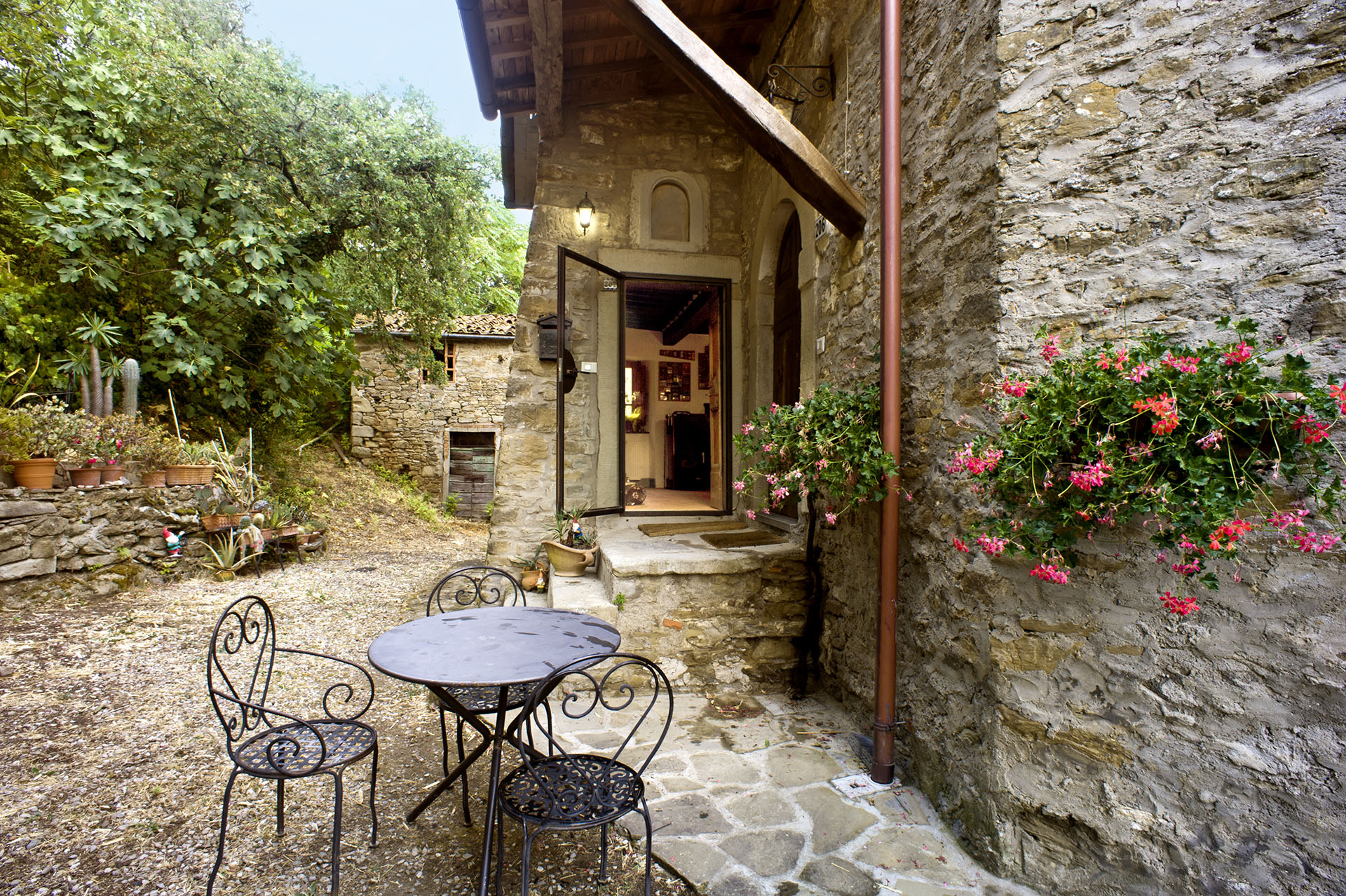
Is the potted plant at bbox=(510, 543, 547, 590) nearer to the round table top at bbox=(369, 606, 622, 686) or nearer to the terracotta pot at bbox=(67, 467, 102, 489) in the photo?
the round table top at bbox=(369, 606, 622, 686)

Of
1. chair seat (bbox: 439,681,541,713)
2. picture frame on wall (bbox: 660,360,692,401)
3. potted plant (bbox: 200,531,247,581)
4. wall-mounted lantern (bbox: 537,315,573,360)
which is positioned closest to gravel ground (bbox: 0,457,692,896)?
chair seat (bbox: 439,681,541,713)

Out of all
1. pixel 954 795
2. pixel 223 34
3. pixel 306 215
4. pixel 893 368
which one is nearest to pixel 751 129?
pixel 893 368

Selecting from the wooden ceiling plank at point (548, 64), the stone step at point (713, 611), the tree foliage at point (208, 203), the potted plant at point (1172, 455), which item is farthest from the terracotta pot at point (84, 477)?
the potted plant at point (1172, 455)

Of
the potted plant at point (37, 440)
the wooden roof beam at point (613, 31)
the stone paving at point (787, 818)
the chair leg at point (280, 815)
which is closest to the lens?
the stone paving at point (787, 818)

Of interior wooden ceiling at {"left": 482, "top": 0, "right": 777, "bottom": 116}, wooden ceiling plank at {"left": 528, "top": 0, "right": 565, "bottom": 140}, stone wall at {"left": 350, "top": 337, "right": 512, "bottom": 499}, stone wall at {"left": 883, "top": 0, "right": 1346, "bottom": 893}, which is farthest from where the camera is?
stone wall at {"left": 350, "top": 337, "right": 512, "bottom": 499}

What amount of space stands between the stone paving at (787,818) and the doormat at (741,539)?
1.06 meters

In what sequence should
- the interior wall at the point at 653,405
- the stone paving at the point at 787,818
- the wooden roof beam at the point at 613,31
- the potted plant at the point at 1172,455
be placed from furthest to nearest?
the interior wall at the point at 653,405 < the wooden roof beam at the point at 613,31 < the stone paving at the point at 787,818 < the potted plant at the point at 1172,455

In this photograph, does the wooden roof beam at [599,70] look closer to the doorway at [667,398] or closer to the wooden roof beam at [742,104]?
the wooden roof beam at [742,104]

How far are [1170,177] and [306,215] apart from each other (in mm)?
8693

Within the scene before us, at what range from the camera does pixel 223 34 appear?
9.64 m

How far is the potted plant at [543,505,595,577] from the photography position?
4.13 m

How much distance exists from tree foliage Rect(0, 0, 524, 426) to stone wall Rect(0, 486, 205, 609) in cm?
172

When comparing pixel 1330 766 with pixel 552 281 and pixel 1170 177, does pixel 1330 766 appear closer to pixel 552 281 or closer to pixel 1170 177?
pixel 1170 177

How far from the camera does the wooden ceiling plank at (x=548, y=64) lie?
3.83 m
